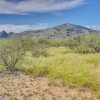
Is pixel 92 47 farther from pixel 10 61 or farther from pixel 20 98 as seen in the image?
pixel 20 98

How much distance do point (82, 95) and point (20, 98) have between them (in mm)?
7982

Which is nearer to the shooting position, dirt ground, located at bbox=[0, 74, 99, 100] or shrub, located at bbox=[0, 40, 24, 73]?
dirt ground, located at bbox=[0, 74, 99, 100]

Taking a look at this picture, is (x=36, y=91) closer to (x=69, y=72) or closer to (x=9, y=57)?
(x=69, y=72)

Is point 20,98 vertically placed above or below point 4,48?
below

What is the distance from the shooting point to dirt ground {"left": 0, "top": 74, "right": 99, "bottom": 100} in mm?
33188

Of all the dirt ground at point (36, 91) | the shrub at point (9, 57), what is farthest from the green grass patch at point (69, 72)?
the dirt ground at point (36, 91)

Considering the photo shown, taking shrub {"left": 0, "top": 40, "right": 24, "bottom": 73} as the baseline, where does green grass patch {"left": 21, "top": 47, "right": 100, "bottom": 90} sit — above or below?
below

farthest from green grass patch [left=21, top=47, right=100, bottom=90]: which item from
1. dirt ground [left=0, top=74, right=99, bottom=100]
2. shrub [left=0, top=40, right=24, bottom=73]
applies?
dirt ground [left=0, top=74, right=99, bottom=100]

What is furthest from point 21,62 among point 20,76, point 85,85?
point 85,85

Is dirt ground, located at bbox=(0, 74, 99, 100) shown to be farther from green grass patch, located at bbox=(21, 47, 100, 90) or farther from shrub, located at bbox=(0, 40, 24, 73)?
shrub, located at bbox=(0, 40, 24, 73)

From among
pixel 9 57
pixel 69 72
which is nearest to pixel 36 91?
pixel 69 72

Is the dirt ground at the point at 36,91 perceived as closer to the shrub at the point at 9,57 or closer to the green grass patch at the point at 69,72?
the green grass patch at the point at 69,72

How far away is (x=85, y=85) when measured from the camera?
3794 cm

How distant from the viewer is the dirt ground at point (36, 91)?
109 feet
